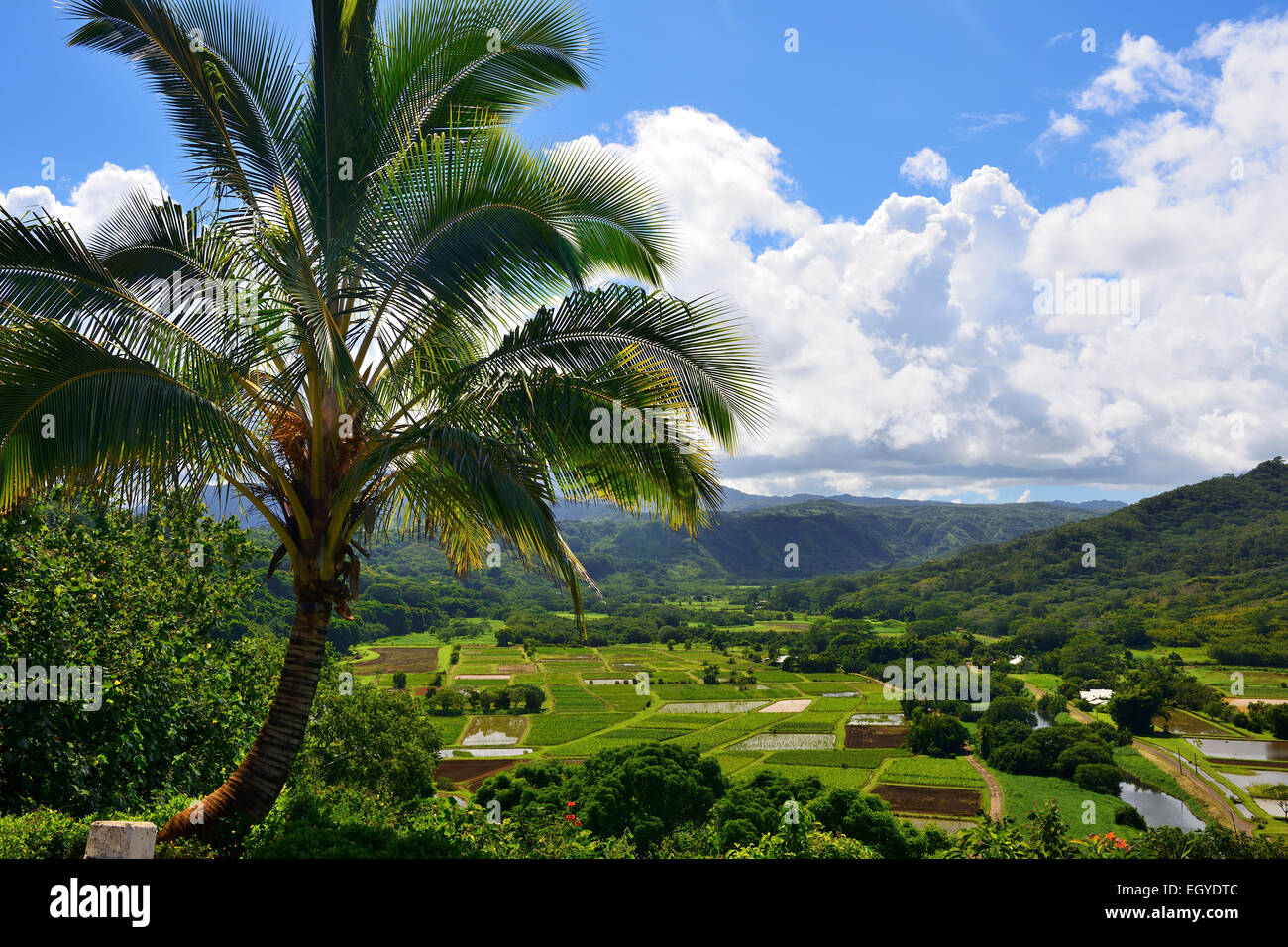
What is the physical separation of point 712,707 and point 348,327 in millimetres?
74108

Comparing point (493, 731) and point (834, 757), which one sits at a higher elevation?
point (493, 731)

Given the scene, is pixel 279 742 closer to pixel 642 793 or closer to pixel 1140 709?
pixel 642 793

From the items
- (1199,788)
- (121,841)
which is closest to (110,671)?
(121,841)

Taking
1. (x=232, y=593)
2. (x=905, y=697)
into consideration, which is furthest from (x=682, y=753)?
(x=905, y=697)

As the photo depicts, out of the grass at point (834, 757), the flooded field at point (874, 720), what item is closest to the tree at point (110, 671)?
the grass at point (834, 757)

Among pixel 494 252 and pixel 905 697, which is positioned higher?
pixel 494 252

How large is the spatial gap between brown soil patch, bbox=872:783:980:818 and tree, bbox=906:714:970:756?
9.69 meters

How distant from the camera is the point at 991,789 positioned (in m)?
49.0

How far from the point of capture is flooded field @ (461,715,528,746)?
2286 inches

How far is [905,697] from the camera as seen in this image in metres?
75.2

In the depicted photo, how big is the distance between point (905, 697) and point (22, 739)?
3078 inches

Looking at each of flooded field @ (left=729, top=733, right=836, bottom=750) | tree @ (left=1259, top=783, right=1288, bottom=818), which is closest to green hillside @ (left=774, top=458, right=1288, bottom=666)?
tree @ (left=1259, top=783, right=1288, bottom=818)
